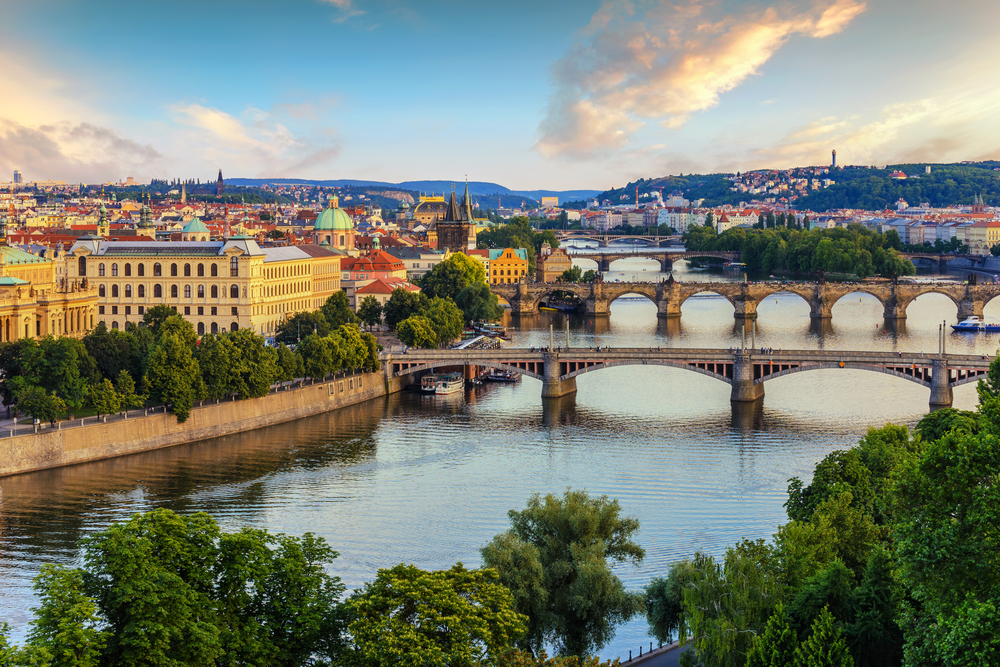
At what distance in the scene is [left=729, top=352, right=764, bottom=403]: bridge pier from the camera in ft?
133

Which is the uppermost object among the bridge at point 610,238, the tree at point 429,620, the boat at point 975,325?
the bridge at point 610,238

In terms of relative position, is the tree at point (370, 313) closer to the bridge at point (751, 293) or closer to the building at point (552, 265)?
the bridge at point (751, 293)

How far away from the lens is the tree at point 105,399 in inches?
1282

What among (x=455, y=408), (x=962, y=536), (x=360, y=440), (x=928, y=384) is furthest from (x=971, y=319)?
(x=962, y=536)

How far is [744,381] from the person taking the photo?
133ft

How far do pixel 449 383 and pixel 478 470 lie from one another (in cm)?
1309

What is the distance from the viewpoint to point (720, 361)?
1628 inches

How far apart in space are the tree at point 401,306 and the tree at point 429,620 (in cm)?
4036

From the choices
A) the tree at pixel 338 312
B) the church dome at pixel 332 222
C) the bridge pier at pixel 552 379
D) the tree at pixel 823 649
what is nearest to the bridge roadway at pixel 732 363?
the bridge pier at pixel 552 379

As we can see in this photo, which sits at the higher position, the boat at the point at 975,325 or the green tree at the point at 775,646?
the boat at the point at 975,325

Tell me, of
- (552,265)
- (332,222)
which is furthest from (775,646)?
(552,265)

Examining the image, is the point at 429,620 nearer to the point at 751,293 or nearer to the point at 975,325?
the point at 975,325

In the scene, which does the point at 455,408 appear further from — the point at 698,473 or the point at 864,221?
the point at 864,221

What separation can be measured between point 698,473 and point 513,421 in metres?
8.69
